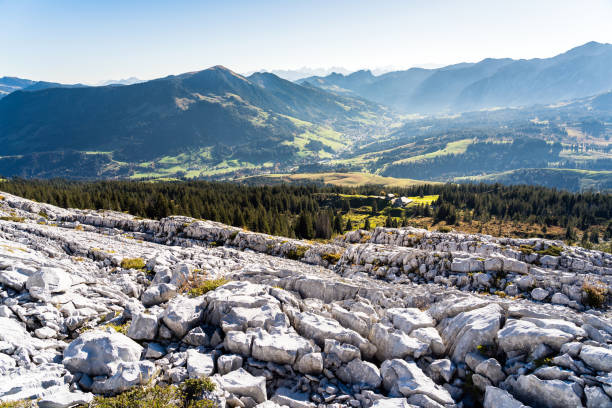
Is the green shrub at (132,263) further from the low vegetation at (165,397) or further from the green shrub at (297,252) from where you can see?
the green shrub at (297,252)

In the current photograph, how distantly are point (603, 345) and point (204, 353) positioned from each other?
1743cm

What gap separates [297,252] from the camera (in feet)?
154

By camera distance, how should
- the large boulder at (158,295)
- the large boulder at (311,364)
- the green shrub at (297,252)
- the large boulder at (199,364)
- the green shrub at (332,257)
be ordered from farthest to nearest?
the green shrub at (297,252)
the green shrub at (332,257)
the large boulder at (158,295)
the large boulder at (311,364)
the large boulder at (199,364)

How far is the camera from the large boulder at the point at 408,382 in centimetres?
1203

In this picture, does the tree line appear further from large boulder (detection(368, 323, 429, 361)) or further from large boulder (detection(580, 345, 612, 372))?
large boulder (detection(580, 345, 612, 372))

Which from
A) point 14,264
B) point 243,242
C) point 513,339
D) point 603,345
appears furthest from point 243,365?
point 243,242

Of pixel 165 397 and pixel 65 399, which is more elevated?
pixel 65 399

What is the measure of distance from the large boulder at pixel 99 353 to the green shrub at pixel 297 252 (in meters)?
33.0

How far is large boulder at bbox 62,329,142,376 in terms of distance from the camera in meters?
12.2

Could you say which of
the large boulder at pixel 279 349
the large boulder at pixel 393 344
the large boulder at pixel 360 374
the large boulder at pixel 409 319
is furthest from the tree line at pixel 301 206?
the large boulder at pixel 360 374

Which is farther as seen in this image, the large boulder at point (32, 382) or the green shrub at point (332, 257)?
the green shrub at point (332, 257)

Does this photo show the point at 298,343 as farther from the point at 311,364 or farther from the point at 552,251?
the point at 552,251

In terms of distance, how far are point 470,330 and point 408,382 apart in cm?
423

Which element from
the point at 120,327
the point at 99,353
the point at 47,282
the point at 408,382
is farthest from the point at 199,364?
the point at 47,282
